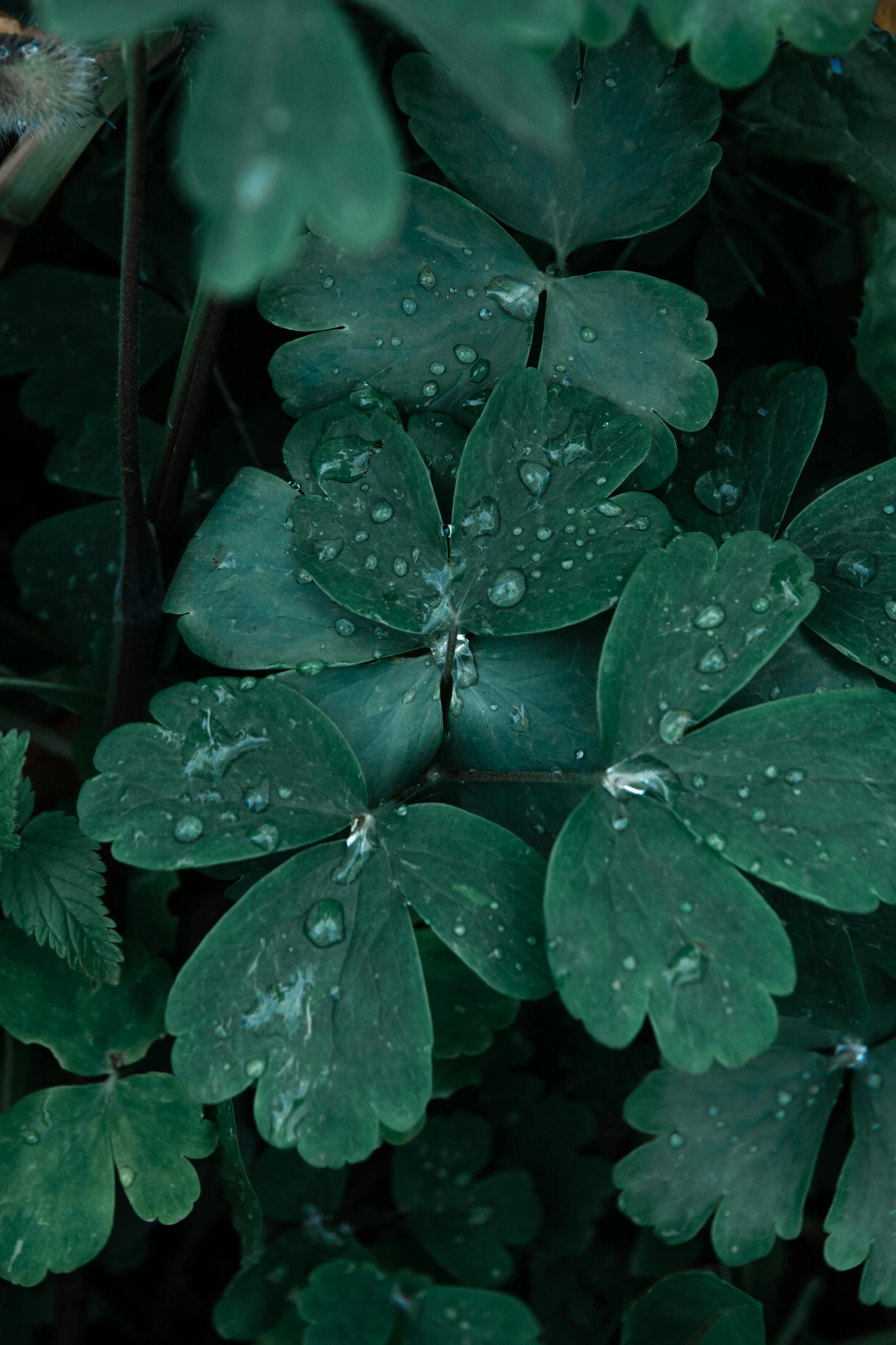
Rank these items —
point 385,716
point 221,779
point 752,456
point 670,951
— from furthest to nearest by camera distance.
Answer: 1. point 752,456
2. point 385,716
3. point 221,779
4. point 670,951

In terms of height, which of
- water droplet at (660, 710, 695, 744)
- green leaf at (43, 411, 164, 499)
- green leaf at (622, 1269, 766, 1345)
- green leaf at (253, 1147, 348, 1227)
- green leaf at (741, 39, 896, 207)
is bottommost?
green leaf at (622, 1269, 766, 1345)

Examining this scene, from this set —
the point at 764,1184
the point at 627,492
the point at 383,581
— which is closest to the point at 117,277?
the point at 383,581

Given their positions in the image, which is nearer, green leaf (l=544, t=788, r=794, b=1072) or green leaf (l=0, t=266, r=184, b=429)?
green leaf (l=544, t=788, r=794, b=1072)

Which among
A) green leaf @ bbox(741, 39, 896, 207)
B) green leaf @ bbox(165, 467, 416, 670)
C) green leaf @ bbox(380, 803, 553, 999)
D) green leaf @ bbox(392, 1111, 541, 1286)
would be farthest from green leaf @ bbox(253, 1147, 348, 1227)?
green leaf @ bbox(741, 39, 896, 207)

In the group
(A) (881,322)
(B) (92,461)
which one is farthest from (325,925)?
(A) (881,322)

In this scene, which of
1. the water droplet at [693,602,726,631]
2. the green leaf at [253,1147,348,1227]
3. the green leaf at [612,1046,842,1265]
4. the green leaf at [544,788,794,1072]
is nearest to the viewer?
the green leaf at [544,788,794,1072]

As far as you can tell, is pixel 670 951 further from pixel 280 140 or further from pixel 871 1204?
pixel 280 140

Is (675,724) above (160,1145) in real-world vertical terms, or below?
above

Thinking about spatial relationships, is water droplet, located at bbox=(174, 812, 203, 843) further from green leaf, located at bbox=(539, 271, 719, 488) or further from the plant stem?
green leaf, located at bbox=(539, 271, 719, 488)
